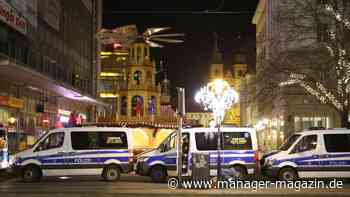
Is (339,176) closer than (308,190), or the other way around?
(308,190)

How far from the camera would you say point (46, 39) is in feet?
163

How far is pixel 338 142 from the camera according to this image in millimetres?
24750

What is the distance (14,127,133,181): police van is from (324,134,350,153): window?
819 cm

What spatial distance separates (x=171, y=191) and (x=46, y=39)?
31.7 metres

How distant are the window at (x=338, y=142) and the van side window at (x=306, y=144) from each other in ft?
1.55

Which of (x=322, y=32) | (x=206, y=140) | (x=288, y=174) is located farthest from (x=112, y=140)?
(x=322, y=32)

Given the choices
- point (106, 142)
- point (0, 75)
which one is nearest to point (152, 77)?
point (0, 75)

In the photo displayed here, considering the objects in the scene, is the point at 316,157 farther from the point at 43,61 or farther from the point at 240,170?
the point at 43,61

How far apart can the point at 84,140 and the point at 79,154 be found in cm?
67

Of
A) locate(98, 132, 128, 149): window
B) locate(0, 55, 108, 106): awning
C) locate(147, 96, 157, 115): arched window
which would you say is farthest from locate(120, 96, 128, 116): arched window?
locate(98, 132, 128, 149): window

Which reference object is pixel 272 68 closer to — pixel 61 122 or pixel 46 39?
pixel 46 39

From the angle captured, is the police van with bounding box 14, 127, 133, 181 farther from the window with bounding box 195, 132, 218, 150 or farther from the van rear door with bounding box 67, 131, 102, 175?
the window with bounding box 195, 132, 218, 150

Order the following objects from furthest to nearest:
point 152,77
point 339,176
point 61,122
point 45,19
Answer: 1. point 152,77
2. point 61,122
3. point 45,19
4. point 339,176

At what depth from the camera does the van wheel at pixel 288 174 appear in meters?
24.8
